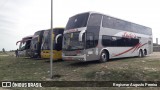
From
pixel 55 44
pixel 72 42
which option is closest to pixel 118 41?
pixel 72 42

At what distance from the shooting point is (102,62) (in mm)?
18219

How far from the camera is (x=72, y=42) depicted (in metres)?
17.2

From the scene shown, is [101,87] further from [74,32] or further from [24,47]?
[24,47]

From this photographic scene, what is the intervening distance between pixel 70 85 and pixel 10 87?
10.1 ft

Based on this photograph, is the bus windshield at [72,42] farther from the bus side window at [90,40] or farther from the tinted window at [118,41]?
the tinted window at [118,41]

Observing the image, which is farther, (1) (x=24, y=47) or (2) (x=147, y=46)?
(1) (x=24, y=47)

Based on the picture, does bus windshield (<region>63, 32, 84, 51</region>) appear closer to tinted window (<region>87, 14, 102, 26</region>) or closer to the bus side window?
the bus side window

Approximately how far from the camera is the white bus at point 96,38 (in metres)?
16.7

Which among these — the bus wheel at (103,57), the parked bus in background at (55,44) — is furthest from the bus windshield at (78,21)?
the bus wheel at (103,57)

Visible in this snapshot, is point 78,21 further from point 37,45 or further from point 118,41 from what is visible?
point 37,45

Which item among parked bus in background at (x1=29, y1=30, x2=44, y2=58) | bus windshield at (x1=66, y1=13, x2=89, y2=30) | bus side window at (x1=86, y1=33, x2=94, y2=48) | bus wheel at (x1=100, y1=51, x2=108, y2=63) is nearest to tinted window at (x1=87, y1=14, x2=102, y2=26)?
bus windshield at (x1=66, y1=13, x2=89, y2=30)

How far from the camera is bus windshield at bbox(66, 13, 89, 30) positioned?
1702 centimetres

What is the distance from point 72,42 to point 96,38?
6.06 feet

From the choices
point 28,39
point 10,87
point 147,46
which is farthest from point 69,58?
point 28,39
